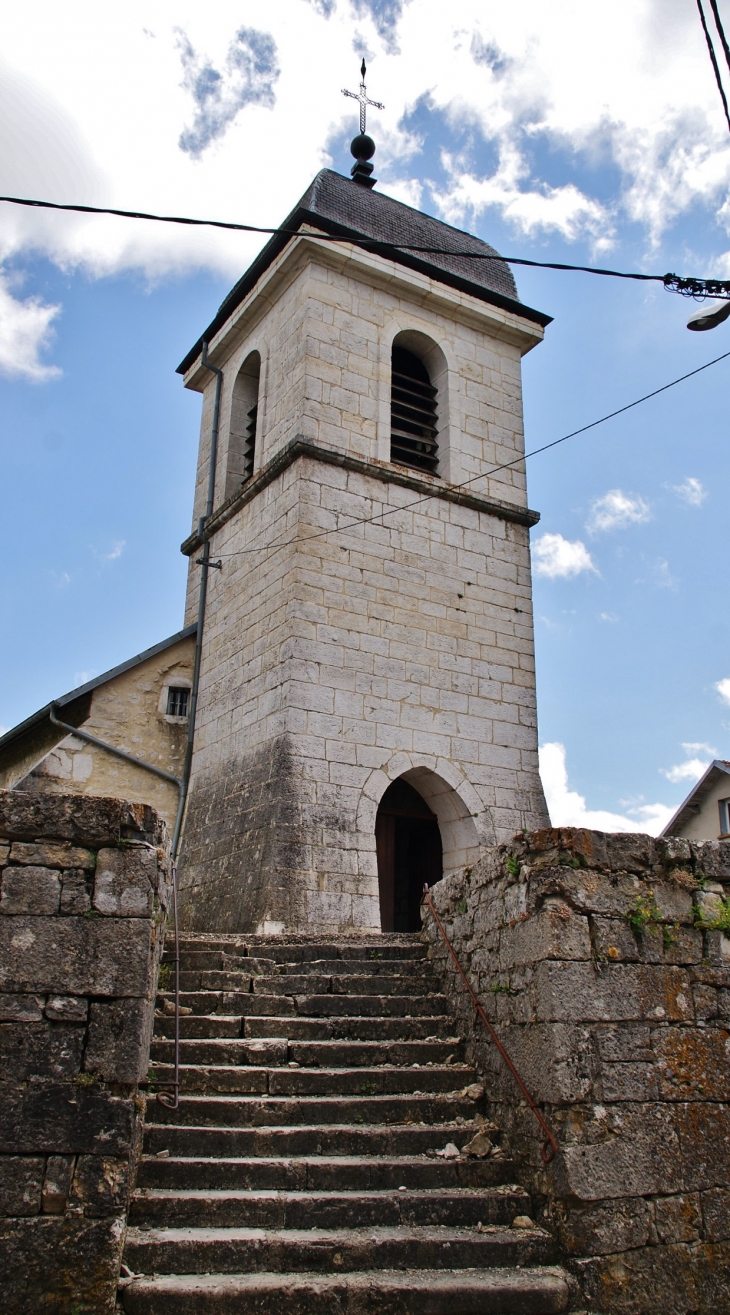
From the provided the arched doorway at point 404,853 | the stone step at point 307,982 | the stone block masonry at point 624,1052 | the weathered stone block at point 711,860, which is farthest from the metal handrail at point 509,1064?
the arched doorway at point 404,853

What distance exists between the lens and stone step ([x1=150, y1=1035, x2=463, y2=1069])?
16.1 feet

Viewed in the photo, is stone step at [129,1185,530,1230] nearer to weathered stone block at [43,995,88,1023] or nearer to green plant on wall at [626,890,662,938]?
weathered stone block at [43,995,88,1023]

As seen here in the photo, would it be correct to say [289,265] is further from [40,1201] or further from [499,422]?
[40,1201]

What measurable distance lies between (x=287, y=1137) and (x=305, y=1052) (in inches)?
26.7

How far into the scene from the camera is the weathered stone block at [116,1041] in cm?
377

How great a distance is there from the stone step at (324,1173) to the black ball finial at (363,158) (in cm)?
1227

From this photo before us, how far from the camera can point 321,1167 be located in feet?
13.9

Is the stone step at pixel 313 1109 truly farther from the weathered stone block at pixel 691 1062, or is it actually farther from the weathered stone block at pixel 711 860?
the weathered stone block at pixel 711 860

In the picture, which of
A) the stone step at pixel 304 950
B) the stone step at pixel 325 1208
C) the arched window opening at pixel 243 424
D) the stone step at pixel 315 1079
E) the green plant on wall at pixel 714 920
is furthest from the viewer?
the arched window opening at pixel 243 424

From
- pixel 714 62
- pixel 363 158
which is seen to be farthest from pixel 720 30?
pixel 363 158

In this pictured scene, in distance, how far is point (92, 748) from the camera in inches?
388

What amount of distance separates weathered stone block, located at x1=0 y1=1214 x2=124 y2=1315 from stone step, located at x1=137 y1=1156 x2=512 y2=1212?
52 centimetres

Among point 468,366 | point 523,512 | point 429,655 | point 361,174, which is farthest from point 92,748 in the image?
point 361,174

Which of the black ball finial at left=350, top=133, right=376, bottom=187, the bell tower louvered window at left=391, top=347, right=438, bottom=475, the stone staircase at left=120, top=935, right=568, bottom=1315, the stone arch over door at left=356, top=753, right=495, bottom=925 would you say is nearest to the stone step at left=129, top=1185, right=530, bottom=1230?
the stone staircase at left=120, top=935, right=568, bottom=1315
